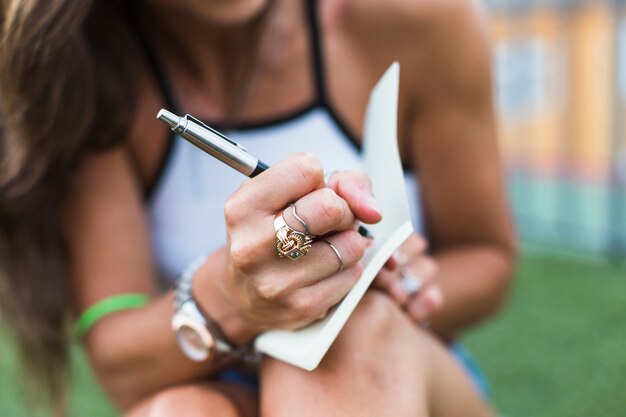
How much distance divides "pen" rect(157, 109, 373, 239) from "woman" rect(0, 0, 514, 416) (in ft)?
0.69

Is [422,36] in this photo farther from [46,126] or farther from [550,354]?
[550,354]

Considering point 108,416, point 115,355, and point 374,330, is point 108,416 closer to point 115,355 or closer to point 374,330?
point 115,355

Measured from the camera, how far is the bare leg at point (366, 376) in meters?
0.60

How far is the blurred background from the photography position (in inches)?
58.6

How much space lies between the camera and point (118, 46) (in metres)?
0.90

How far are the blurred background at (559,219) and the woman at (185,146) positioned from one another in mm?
281

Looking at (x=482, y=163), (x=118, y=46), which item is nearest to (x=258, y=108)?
(x=118, y=46)

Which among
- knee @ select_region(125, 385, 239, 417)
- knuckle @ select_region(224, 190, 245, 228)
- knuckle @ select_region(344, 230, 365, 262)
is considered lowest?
knee @ select_region(125, 385, 239, 417)

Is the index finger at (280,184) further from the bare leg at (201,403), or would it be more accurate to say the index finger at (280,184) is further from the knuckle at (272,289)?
the bare leg at (201,403)

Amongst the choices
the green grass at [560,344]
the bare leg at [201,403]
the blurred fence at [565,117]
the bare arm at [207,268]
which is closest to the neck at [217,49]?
the bare arm at [207,268]

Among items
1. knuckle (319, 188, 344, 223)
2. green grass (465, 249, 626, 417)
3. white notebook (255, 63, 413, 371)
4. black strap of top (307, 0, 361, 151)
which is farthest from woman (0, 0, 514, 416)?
green grass (465, 249, 626, 417)

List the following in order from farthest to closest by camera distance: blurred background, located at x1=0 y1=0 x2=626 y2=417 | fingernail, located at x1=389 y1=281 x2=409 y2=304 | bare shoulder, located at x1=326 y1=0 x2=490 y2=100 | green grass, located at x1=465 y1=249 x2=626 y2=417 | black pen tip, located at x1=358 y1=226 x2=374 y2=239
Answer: blurred background, located at x1=0 y1=0 x2=626 y2=417, green grass, located at x1=465 y1=249 x2=626 y2=417, bare shoulder, located at x1=326 y1=0 x2=490 y2=100, fingernail, located at x1=389 y1=281 x2=409 y2=304, black pen tip, located at x1=358 y1=226 x2=374 y2=239

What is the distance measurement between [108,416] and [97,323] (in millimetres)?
766

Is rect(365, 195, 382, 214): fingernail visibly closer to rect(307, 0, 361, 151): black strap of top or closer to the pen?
the pen
